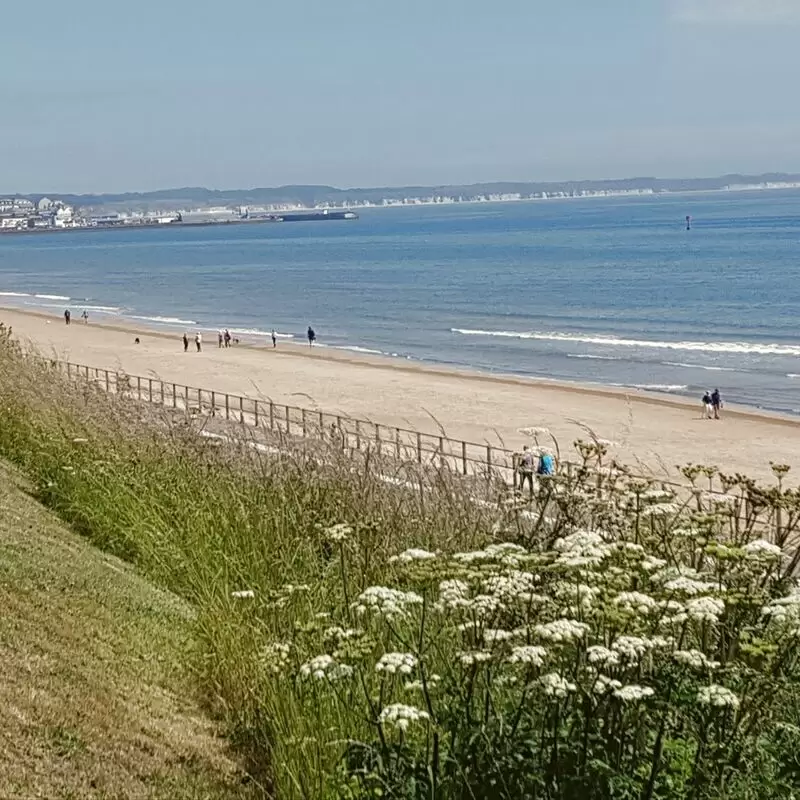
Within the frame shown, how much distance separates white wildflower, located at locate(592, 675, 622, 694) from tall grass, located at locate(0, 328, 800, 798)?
8 cm

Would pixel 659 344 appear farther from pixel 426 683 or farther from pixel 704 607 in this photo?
pixel 704 607

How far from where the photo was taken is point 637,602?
4746 millimetres

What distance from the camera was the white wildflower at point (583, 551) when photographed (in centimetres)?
489

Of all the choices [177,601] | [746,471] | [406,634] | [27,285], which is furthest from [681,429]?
[27,285]

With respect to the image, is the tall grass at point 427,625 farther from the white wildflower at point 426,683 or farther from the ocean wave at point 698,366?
the ocean wave at point 698,366

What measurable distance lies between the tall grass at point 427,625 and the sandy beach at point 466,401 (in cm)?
1399

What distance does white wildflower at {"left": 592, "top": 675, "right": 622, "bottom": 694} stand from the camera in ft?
14.8

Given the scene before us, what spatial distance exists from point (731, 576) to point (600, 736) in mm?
1169

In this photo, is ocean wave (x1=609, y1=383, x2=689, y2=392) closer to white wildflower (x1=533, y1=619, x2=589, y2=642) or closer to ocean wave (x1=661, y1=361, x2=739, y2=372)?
ocean wave (x1=661, y1=361, x2=739, y2=372)

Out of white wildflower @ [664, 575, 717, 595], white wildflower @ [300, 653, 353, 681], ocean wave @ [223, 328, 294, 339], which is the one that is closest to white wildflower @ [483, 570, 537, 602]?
white wildflower @ [664, 575, 717, 595]

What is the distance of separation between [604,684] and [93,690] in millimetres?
3293

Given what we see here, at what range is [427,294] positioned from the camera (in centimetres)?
9150

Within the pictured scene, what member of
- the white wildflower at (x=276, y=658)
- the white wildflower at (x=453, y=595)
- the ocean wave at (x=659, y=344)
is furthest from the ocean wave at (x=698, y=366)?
the white wildflower at (x=453, y=595)

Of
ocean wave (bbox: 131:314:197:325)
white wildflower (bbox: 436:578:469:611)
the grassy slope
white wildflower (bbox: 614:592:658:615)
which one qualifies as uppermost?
white wildflower (bbox: 614:592:658:615)
